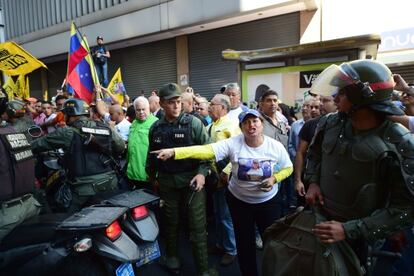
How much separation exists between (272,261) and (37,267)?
1.69 meters

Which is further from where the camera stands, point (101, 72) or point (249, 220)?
point (101, 72)

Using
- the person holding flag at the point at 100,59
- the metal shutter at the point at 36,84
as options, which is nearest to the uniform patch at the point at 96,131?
the person holding flag at the point at 100,59

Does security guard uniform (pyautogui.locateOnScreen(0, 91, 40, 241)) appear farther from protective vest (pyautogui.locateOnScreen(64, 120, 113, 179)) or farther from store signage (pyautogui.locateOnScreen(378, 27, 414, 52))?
store signage (pyautogui.locateOnScreen(378, 27, 414, 52))

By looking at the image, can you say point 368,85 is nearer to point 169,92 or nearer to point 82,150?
point 169,92

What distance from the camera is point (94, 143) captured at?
12.1 feet

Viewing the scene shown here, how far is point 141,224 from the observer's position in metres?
2.84

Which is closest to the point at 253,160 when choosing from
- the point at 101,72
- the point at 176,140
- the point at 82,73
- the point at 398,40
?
the point at 176,140

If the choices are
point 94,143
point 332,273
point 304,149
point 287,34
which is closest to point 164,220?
point 94,143

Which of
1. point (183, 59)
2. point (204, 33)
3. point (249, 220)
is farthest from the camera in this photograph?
point (183, 59)

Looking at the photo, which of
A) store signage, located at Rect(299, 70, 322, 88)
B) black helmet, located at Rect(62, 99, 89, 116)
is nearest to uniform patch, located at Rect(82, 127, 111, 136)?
black helmet, located at Rect(62, 99, 89, 116)

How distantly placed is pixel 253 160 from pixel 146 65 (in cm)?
1364

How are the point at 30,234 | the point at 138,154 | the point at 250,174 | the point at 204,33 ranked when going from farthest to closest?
the point at 204,33, the point at 138,154, the point at 250,174, the point at 30,234

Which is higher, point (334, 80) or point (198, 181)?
point (334, 80)

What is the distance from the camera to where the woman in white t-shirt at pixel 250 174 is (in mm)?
3162
